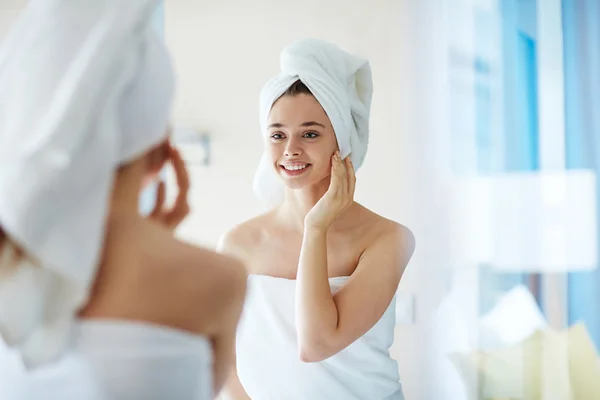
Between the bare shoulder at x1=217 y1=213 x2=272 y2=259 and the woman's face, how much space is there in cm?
17

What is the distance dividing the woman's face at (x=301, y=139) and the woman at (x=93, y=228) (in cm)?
73

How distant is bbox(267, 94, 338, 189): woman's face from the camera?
1.55 m

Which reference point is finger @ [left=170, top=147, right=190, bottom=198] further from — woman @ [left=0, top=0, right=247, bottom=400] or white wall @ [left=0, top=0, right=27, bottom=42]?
white wall @ [left=0, top=0, right=27, bottom=42]

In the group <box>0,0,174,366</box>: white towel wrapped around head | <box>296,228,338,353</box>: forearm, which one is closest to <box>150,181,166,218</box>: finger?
<box>0,0,174,366</box>: white towel wrapped around head

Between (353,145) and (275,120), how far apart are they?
0.62 feet

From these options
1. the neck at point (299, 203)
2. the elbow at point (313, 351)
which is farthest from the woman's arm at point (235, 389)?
the neck at point (299, 203)

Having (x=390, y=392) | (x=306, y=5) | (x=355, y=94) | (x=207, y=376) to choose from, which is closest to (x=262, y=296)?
(x=390, y=392)

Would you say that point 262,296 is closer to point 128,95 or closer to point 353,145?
point 353,145

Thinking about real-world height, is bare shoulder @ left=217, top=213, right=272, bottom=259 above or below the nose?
below

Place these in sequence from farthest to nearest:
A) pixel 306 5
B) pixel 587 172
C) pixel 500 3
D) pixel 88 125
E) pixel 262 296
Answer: pixel 306 5
pixel 500 3
pixel 587 172
pixel 262 296
pixel 88 125

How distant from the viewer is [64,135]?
0.71 meters

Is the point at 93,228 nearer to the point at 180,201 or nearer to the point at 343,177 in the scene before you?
the point at 180,201

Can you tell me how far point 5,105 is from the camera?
0.79 metres

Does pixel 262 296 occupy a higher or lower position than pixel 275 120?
lower
